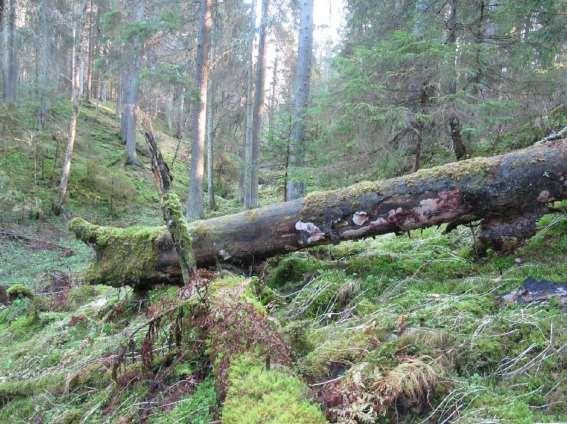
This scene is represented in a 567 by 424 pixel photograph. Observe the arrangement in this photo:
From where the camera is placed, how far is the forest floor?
2271 millimetres

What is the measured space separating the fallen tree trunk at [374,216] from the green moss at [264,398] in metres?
2.25

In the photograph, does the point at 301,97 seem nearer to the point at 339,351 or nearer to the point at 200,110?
the point at 200,110

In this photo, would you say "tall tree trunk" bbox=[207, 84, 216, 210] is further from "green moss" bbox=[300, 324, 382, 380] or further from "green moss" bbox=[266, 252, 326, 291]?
"green moss" bbox=[300, 324, 382, 380]

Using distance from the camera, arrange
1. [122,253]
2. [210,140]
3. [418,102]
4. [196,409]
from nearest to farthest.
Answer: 1. [196,409]
2. [122,253]
3. [418,102]
4. [210,140]

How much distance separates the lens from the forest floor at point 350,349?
7.45 ft

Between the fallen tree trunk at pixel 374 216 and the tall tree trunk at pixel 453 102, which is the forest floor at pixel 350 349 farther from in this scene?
the tall tree trunk at pixel 453 102

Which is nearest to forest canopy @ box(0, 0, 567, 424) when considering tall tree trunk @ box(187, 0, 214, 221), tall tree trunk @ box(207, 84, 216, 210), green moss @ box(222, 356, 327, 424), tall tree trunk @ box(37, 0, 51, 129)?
green moss @ box(222, 356, 327, 424)

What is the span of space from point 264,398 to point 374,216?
260cm

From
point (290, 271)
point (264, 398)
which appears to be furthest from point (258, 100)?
point (264, 398)

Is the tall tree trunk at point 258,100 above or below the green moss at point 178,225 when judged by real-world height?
above

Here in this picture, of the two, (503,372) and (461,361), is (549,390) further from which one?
(461,361)

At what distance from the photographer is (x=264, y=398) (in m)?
2.13

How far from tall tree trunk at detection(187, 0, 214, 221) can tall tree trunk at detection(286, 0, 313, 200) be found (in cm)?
278

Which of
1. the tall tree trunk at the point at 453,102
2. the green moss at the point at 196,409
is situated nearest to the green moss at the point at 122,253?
the green moss at the point at 196,409
